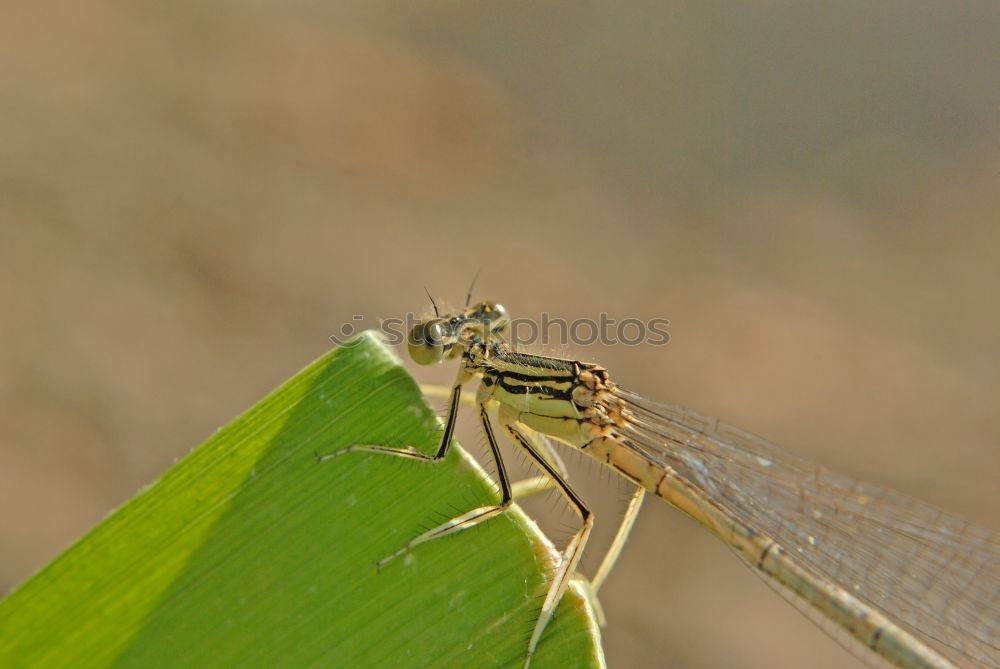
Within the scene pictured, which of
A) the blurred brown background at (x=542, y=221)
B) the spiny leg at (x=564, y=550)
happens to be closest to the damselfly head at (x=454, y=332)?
the spiny leg at (x=564, y=550)

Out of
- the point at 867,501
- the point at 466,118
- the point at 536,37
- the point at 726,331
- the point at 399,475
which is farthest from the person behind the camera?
the point at 536,37

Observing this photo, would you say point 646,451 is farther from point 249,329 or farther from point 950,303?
point 950,303

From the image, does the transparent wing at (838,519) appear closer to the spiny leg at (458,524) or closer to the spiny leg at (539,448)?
the spiny leg at (539,448)

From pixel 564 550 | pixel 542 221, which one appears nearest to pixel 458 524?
pixel 564 550

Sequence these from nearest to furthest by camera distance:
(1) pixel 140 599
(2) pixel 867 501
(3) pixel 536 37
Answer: (1) pixel 140 599 < (2) pixel 867 501 < (3) pixel 536 37

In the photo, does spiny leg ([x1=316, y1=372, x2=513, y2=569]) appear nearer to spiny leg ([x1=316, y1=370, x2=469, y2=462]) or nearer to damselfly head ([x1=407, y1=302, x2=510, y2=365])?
spiny leg ([x1=316, y1=370, x2=469, y2=462])

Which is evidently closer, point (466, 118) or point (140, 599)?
point (140, 599)

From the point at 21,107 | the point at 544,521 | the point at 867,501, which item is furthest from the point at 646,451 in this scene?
the point at 21,107
